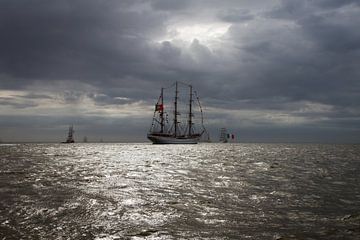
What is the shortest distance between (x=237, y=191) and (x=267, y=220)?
7465 millimetres

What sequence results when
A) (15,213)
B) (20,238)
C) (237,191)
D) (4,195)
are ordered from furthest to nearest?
(237,191)
(4,195)
(15,213)
(20,238)

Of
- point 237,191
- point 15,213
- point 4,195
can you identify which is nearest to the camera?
point 15,213

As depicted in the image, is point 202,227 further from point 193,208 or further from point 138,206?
point 138,206

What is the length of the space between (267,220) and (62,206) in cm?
868

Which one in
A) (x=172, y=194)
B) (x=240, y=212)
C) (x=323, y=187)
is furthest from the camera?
(x=323, y=187)

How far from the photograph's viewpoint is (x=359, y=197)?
63.6ft

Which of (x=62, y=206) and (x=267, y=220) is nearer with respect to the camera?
(x=267, y=220)

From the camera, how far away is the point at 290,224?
42.3 feet

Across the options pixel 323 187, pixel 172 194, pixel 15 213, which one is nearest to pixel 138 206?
pixel 172 194

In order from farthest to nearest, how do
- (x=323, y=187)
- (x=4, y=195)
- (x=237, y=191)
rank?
(x=323, y=187) < (x=237, y=191) < (x=4, y=195)

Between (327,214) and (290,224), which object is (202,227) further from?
(327,214)

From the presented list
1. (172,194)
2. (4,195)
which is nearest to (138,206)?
(172,194)

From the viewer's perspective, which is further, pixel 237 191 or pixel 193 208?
pixel 237 191

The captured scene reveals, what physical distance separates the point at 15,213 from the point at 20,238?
3.60m
